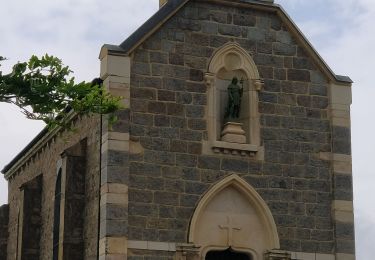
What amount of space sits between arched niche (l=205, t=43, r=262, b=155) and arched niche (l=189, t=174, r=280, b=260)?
93 cm

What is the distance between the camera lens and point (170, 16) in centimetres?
2547

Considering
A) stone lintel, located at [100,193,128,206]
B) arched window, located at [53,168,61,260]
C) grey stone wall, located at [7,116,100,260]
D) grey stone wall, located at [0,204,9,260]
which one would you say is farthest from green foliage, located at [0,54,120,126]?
grey stone wall, located at [0,204,9,260]

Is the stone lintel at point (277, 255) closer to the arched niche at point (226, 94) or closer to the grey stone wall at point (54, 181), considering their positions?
the arched niche at point (226, 94)

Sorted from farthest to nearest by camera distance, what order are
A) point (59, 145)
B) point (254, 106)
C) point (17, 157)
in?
point (17, 157) < point (59, 145) < point (254, 106)

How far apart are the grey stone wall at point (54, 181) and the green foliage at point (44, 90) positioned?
1.91 m

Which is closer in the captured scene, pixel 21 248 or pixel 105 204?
pixel 105 204

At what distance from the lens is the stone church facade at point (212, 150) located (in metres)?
24.3

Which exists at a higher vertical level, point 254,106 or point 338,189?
point 254,106

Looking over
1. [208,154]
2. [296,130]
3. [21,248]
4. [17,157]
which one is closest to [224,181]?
[208,154]

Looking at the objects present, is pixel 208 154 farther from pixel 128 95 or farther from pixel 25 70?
pixel 25 70

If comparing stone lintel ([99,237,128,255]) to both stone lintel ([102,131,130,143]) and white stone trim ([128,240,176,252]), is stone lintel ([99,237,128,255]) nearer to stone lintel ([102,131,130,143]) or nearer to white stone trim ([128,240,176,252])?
white stone trim ([128,240,176,252])

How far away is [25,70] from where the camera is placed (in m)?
17.6

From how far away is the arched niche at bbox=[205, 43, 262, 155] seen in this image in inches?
998

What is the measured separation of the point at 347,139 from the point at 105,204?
21.3ft
